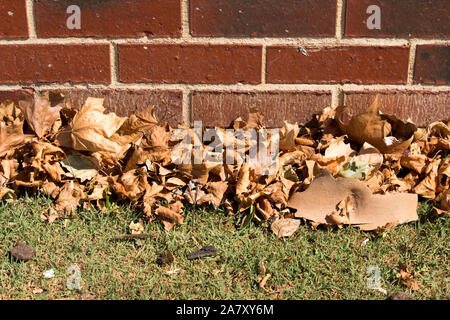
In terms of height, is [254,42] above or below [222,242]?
above

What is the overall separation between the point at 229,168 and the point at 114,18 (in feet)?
2.39

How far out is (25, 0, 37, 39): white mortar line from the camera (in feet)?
6.33

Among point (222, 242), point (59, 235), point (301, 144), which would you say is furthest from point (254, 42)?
point (59, 235)

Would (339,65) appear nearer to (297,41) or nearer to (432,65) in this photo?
(297,41)

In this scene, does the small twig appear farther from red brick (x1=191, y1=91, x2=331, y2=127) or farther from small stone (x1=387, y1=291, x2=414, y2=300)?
small stone (x1=387, y1=291, x2=414, y2=300)

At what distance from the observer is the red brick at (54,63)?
1.97 metres

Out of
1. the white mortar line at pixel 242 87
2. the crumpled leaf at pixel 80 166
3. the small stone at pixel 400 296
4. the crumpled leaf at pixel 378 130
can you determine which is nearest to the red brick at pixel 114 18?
the white mortar line at pixel 242 87

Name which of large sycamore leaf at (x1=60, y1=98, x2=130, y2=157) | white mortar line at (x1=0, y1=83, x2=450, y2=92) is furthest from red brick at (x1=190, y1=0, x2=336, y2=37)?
large sycamore leaf at (x1=60, y1=98, x2=130, y2=157)

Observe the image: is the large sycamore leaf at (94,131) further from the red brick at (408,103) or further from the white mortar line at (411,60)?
the white mortar line at (411,60)

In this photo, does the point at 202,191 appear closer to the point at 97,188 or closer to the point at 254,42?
the point at 97,188

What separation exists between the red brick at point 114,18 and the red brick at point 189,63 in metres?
0.06

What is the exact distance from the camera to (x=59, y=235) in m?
1.67

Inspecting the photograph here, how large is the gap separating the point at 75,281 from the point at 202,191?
0.54 meters

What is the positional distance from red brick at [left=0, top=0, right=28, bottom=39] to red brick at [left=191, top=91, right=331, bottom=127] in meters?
0.70
